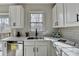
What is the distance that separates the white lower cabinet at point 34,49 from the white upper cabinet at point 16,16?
679 mm

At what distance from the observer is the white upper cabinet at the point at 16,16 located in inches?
125

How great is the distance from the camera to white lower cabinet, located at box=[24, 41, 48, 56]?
2.77 meters

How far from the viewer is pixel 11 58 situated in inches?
25.4

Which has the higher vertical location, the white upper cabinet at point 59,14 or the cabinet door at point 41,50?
the white upper cabinet at point 59,14

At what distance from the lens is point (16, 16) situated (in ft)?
10.6

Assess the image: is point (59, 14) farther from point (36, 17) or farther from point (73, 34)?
point (36, 17)

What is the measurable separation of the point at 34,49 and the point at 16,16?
3.55 ft

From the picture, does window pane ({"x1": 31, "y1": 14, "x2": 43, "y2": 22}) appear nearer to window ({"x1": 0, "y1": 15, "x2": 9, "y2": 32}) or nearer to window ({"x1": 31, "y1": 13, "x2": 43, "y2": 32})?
window ({"x1": 31, "y1": 13, "x2": 43, "y2": 32})

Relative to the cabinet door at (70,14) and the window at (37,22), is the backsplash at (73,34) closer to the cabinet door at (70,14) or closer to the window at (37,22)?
the cabinet door at (70,14)

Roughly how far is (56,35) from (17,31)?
1.09 metres

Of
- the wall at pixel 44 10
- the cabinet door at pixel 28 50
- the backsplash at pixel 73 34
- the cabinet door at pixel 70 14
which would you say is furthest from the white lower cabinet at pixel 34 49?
the cabinet door at pixel 70 14

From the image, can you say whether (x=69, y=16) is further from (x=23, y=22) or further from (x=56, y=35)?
(x=23, y=22)

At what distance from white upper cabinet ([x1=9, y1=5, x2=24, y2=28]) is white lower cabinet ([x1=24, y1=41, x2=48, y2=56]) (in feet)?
2.23

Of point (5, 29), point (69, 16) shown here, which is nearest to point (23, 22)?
point (5, 29)
